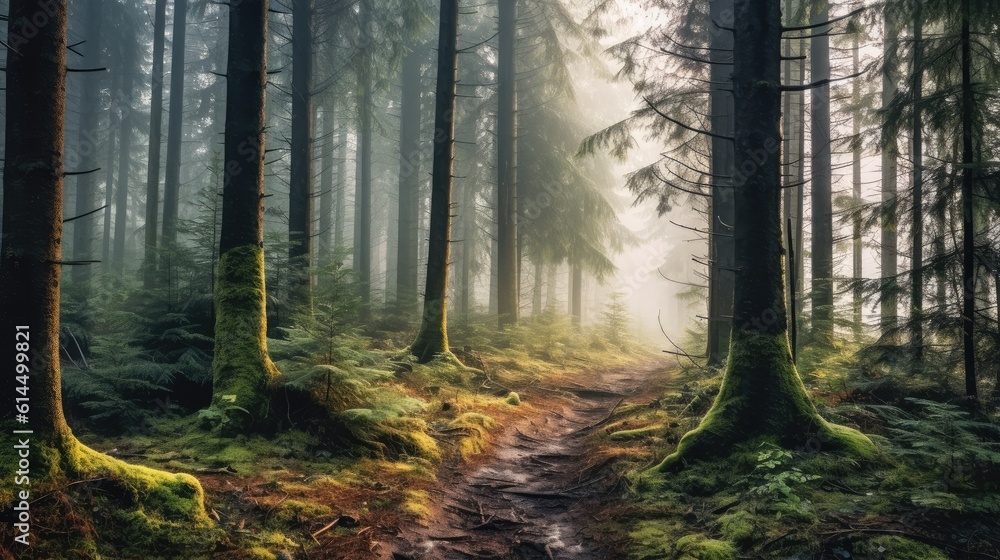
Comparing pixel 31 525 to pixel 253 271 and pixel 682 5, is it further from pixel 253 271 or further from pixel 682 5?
pixel 682 5

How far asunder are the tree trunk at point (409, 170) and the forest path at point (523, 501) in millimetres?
12011

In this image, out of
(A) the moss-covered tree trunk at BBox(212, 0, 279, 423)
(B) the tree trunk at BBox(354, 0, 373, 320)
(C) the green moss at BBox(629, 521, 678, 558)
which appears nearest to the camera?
(C) the green moss at BBox(629, 521, 678, 558)

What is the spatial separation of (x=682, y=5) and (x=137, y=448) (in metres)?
14.7

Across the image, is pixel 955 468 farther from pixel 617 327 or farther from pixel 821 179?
pixel 617 327

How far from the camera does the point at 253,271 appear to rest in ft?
22.8

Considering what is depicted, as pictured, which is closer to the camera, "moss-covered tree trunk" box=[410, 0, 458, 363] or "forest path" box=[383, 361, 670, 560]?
"forest path" box=[383, 361, 670, 560]

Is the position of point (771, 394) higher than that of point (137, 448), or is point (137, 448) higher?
point (771, 394)

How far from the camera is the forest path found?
15.0ft

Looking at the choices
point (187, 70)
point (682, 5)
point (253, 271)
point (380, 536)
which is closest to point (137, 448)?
point (253, 271)

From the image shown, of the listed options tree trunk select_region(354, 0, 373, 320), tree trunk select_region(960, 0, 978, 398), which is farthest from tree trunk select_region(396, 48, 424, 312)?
tree trunk select_region(960, 0, 978, 398)

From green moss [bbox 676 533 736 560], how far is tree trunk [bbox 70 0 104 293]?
22498mm

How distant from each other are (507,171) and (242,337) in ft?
41.5

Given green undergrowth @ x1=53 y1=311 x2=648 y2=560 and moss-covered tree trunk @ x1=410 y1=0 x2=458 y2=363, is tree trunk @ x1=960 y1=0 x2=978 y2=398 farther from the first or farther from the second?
moss-covered tree trunk @ x1=410 y1=0 x2=458 y2=363

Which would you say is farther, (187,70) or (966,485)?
(187,70)
